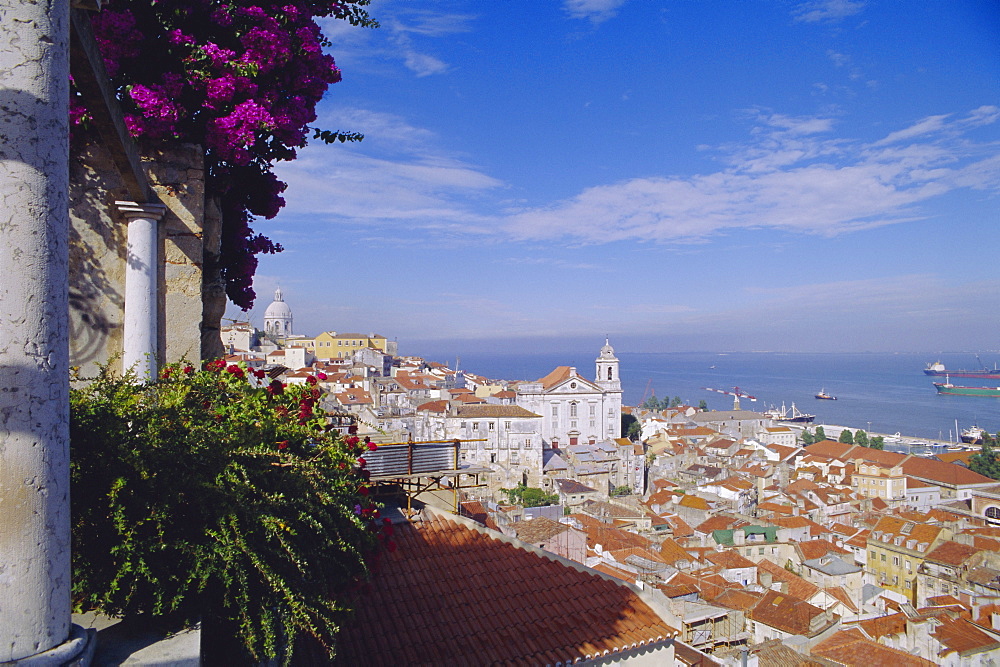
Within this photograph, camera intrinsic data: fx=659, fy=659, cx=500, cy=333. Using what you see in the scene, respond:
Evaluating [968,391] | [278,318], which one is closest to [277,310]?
[278,318]

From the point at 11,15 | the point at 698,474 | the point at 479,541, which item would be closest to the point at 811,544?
the point at 698,474

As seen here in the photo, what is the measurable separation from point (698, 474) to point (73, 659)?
44.1 meters

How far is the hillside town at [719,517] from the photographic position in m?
14.1

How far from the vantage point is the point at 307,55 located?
429 cm

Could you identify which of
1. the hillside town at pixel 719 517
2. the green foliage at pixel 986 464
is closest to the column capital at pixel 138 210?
the hillside town at pixel 719 517

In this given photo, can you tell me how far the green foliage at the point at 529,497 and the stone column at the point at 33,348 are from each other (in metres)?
31.0

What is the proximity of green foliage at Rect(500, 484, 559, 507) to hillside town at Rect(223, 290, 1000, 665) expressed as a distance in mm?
370

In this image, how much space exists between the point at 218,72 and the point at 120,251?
1190 millimetres

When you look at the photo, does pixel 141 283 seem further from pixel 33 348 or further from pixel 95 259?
pixel 33 348

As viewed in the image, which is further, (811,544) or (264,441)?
(811,544)

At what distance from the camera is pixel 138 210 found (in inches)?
147

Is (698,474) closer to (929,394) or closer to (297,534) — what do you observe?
(297,534)

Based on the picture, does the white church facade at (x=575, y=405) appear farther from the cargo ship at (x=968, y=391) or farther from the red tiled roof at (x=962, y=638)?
the cargo ship at (x=968, y=391)

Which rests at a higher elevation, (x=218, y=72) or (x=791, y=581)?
(x=218, y=72)
